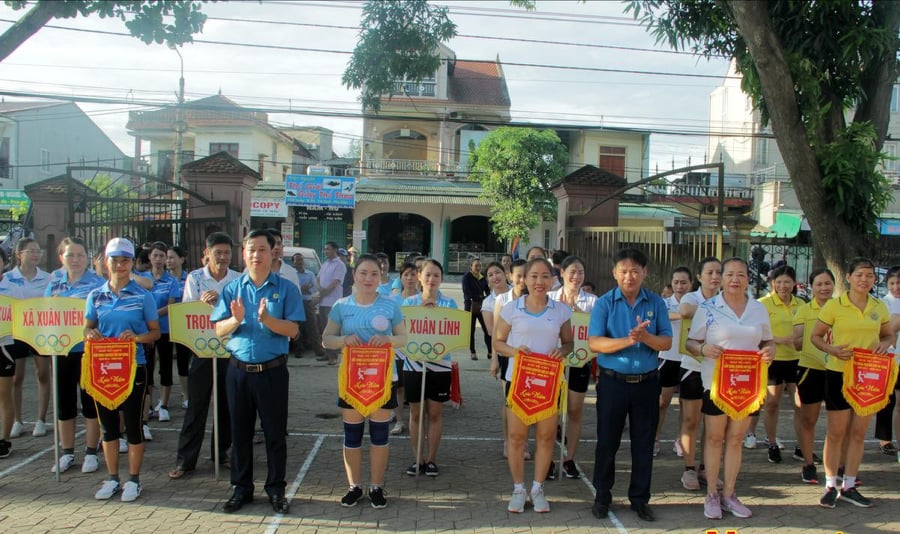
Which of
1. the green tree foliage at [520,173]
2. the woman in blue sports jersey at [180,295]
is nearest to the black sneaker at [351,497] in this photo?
the woman in blue sports jersey at [180,295]

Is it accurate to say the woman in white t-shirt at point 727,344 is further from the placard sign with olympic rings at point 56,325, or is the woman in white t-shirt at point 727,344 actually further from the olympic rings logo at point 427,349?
the placard sign with olympic rings at point 56,325

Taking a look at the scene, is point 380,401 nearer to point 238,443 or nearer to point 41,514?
point 238,443

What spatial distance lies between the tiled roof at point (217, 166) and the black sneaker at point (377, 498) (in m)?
7.39

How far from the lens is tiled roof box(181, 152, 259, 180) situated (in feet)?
36.9

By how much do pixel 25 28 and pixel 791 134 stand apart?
7767 millimetres

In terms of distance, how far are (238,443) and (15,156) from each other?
109 ft

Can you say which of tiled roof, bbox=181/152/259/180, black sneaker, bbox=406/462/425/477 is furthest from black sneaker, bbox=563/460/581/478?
tiled roof, bbox=181/152/259/180

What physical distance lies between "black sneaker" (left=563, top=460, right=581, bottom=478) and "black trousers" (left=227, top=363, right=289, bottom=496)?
242 cm

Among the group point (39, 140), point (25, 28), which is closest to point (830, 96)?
point (25, 28)

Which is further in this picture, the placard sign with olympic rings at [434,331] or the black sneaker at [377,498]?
the placard sign with olympic rings at [434,331]

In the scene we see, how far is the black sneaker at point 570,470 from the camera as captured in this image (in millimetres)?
5984

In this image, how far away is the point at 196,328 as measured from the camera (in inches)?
222

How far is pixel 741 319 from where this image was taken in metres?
5.01

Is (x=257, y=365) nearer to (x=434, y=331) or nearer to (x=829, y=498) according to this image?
(x=434, y=331)
